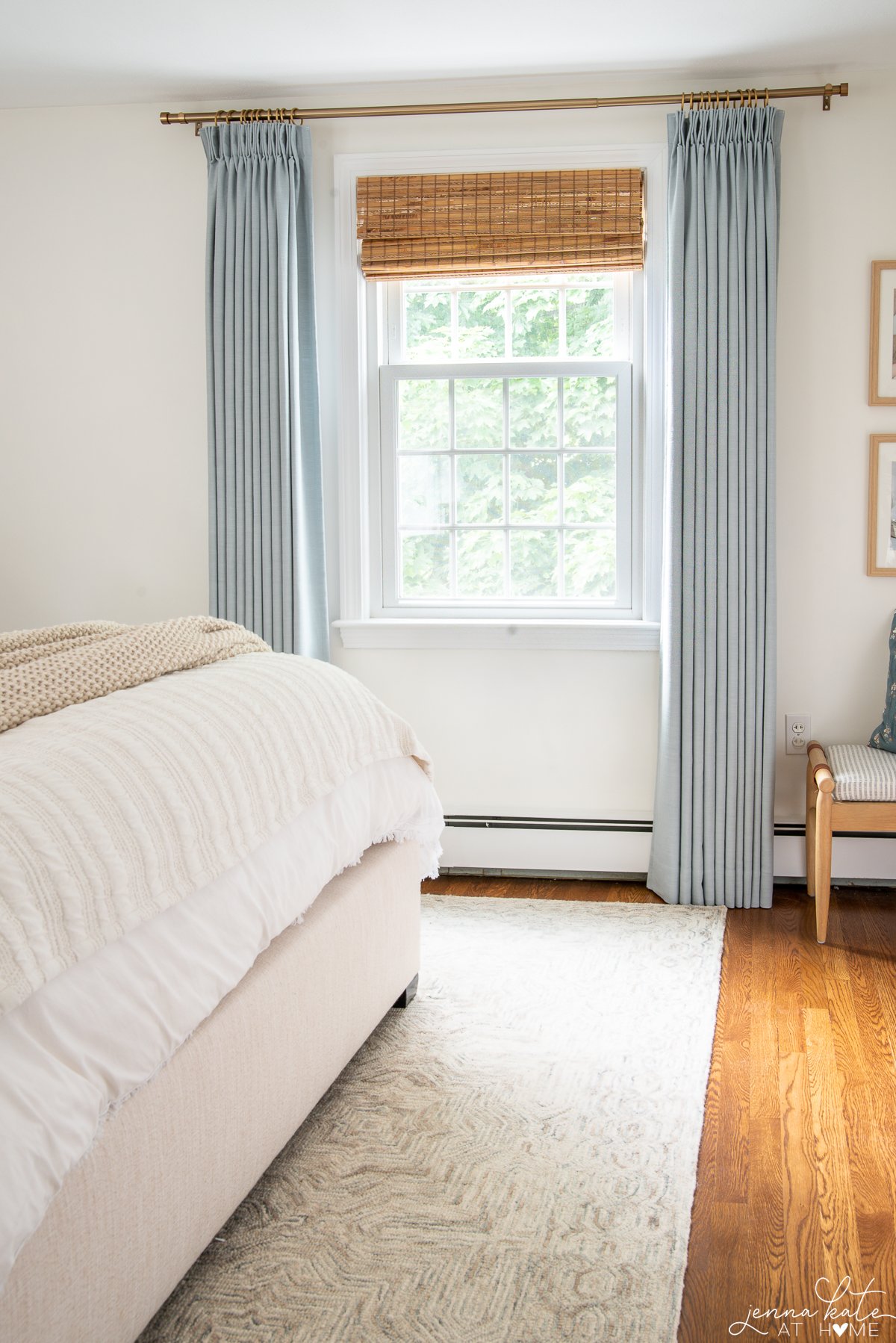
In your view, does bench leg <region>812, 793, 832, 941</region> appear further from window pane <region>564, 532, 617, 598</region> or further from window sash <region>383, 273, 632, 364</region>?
window sash <region>383, 273, 632, 364</region>

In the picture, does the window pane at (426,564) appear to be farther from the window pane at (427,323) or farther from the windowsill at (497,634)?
Answer: the window pane at (427,323)

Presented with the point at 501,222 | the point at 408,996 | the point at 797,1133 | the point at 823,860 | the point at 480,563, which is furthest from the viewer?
the point at 480,563

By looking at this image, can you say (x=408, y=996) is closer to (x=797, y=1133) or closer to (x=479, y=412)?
(x=797, y=1133)

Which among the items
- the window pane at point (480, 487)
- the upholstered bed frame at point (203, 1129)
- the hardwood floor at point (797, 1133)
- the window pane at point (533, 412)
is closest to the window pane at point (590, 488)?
the window pane at point (533, 412)

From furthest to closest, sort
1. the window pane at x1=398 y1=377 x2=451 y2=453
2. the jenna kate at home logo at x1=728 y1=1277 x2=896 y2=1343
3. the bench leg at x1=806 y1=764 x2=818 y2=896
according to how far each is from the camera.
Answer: the window pane at x1=398 y1=377 x2=451 y2=453, the bench leg at x1=806 y1=764 x2=818 y2=896, the jenna kate at home logo at x1=728 y1=1277 x2=896 y2=1343

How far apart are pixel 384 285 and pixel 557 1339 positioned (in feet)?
10.3

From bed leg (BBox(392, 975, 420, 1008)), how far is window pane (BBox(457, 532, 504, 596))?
153cm

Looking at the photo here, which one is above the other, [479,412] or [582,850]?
[479,412]

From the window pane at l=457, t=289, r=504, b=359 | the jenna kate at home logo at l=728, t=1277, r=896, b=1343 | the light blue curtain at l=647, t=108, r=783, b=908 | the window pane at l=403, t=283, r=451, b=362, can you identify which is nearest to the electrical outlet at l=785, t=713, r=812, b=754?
the light blue curtain at l=647, t=108, r=783, b=908

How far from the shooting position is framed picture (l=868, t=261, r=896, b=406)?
10.9 ft

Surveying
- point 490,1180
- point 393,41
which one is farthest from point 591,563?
point 490,1180

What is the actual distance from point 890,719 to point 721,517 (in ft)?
2.58

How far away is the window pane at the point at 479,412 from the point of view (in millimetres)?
3623

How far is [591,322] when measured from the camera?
357 centimetres
